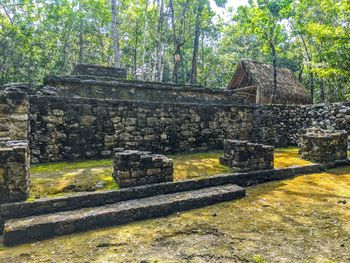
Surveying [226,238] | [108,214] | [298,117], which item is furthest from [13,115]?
[298,117]

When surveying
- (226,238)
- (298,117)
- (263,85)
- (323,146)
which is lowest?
(226,238)

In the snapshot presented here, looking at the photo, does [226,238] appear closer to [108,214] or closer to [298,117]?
[108,214]

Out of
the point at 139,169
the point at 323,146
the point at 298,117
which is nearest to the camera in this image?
the point at 139,169

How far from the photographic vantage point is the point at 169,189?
4945mm

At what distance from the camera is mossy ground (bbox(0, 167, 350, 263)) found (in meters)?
3.05

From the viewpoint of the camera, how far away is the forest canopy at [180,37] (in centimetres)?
1581

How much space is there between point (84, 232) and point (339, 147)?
7798 mm

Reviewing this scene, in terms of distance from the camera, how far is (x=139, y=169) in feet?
15.7

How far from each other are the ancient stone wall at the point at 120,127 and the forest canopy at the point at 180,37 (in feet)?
27.9

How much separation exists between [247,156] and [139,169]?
283cm

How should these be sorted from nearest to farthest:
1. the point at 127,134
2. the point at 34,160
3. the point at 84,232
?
the point at 84,232 < the point at 34,160 < the point at 127,134

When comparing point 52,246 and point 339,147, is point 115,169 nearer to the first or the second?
point 52,246

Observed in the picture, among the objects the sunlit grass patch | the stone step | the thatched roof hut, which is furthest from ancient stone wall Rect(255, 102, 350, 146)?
the thatched roof hut

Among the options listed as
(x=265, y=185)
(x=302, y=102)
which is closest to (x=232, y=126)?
(x=265, y=185)
